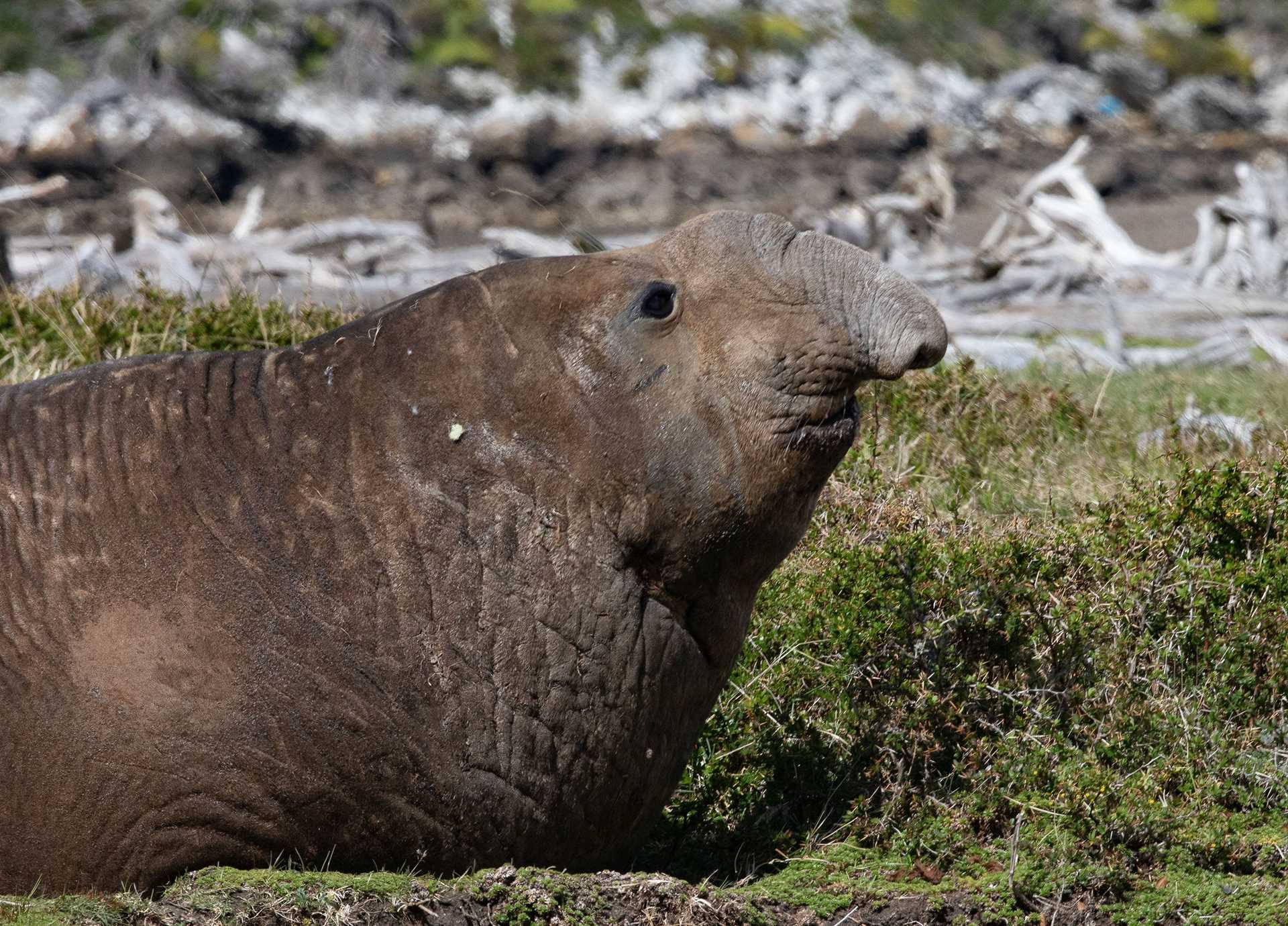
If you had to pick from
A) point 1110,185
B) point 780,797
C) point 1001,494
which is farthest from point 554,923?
point 1110,185

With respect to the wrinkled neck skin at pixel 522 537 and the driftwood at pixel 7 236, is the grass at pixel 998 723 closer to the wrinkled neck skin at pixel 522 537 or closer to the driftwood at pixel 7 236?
the wrinkled neck skin at pixel 522 537

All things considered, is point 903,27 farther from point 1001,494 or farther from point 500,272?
point 500,272

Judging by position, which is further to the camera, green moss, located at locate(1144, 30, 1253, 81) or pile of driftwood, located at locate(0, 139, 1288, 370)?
green moss, located at locate(1144, 30, 1253, 81)

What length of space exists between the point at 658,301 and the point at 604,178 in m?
26.6

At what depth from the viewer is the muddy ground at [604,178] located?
27.0 m

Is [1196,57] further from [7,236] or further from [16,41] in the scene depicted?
[7,236]

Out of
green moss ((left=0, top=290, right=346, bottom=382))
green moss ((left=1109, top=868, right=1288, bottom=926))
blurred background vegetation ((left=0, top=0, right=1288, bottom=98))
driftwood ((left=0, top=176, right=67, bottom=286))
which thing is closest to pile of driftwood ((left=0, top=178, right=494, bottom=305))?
driftwood ((left=0, top=176, right=67, bottom=286))

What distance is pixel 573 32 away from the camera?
37.2 meters

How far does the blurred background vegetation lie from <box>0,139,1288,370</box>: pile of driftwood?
17342mm

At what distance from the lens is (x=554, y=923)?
4.14 metres

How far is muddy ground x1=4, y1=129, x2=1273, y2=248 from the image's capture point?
27.0m

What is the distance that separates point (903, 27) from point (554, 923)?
37585 mm

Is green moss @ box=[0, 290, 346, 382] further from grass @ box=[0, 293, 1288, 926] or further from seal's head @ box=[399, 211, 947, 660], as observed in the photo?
seal's head @ box=[399, 211, 947, 660]

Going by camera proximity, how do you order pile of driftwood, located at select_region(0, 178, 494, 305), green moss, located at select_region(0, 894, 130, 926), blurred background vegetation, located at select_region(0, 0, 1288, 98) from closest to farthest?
green moss, located at select_region(0, 894, 130, 926)
pile of driftwood, located at select_region(0, 178, 494, 305)
blurred background vegetation, located at select_region(0, 0, 1288, 98)
